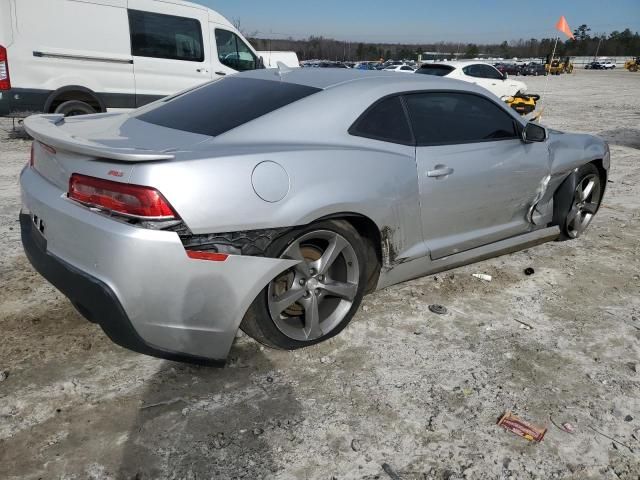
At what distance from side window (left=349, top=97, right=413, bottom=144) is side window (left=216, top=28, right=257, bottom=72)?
6.95 meters

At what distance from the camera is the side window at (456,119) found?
3.29 meters

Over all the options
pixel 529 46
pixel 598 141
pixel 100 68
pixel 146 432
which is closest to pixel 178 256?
pixel 146 432

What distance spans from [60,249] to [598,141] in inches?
177

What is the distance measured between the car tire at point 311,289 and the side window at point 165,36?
6.98 meters

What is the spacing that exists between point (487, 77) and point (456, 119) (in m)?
15.2

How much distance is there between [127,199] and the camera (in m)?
2.20

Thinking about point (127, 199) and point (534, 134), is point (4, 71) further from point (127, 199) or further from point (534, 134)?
point (534, 134)

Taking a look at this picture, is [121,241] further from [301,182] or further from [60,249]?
[301,182]

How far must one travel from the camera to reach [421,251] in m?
3.27

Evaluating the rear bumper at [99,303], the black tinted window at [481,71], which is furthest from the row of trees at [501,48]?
the rear bumper at [99,303]

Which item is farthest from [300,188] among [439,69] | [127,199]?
[439,69]

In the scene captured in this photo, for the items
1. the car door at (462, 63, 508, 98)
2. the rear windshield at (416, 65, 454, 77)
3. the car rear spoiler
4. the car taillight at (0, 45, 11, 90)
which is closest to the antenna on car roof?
the car rear spoiler

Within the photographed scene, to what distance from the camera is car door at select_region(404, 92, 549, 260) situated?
10.7 feet

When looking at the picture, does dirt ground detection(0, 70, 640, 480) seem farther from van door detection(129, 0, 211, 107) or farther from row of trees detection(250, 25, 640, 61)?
row of trees detection(250, 25, 640, 61)
